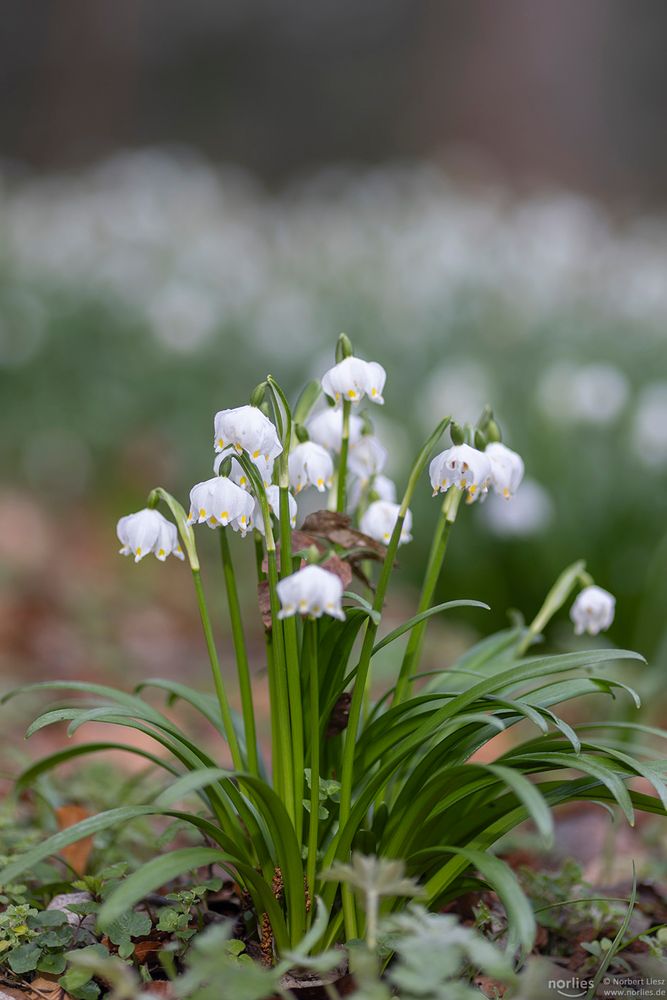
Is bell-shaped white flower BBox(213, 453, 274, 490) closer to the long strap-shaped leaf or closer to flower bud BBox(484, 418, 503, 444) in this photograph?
flower bud BBox(484, 418, 503, 444)

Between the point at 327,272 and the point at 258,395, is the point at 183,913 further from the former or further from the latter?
the point at 327,272

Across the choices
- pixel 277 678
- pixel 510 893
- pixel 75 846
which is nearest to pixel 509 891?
pixel 510 893

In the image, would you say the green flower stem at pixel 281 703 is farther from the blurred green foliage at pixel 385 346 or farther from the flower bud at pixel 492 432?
the blurred green foliage at pixel 385 346

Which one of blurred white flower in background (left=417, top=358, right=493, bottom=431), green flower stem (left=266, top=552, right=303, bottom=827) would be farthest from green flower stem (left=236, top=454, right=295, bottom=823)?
blurred white flower in background (left=417, top=358, right=493, bottom=431)

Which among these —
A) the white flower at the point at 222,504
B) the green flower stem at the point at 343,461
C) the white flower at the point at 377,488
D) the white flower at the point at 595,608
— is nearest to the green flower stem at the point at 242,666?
the white flower at the point at 222,504

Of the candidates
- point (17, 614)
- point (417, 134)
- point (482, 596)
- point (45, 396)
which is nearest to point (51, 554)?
point (17, 614)

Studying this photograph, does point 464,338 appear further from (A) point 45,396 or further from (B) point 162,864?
(B) point 162,864
